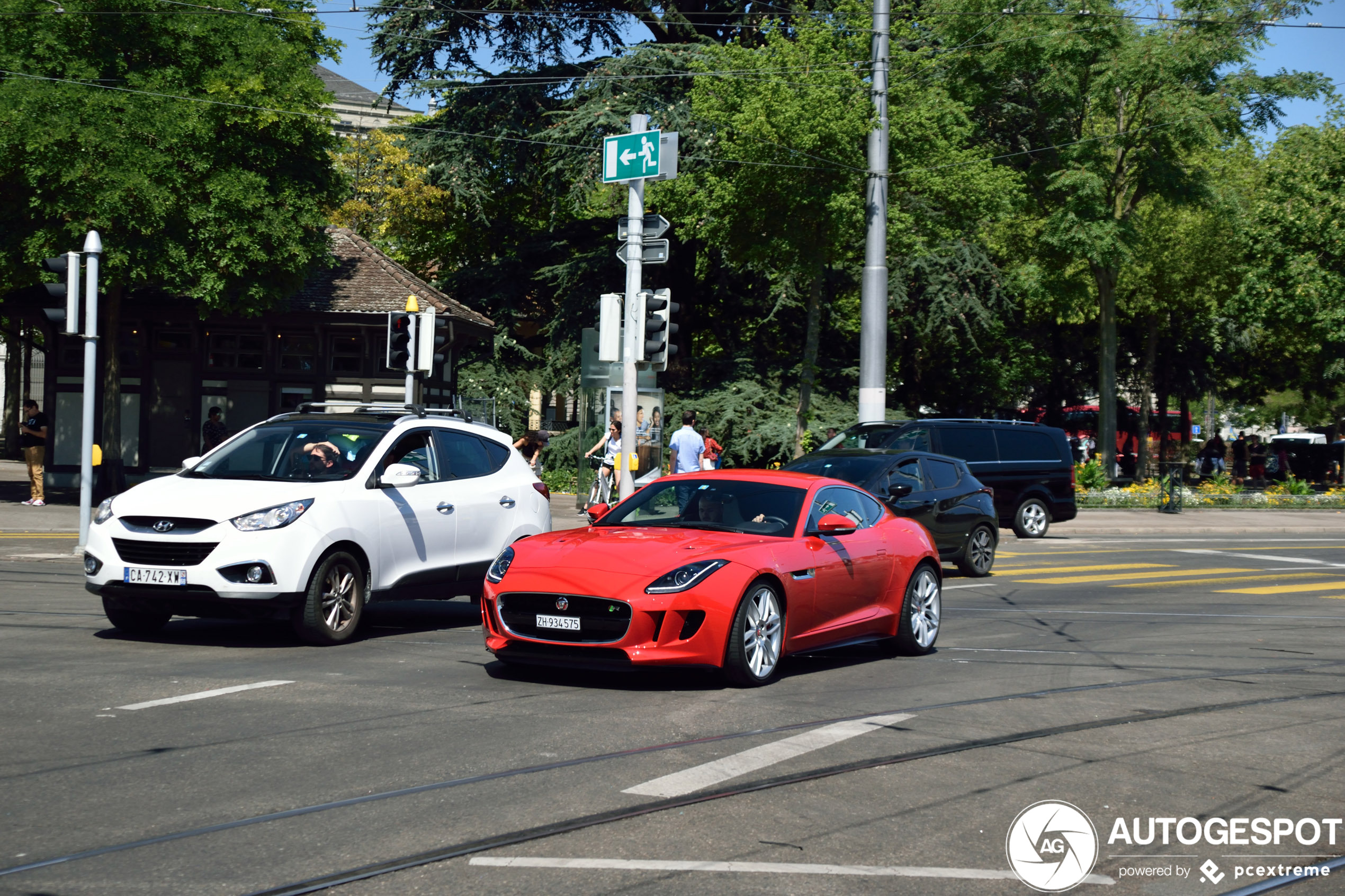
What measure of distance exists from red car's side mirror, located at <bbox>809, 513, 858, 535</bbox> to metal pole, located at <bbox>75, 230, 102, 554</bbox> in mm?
10144

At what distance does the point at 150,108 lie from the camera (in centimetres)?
2380

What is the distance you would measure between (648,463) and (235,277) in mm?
8270

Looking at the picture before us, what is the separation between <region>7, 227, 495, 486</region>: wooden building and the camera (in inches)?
1284

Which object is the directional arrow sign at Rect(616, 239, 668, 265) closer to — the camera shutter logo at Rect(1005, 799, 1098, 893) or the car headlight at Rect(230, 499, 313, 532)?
the car headlight at Rect(230, 499, 313, 532)

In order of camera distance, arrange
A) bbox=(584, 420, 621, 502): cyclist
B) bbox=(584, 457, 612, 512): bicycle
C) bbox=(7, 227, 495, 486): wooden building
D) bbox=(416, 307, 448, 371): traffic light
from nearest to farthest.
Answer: bbox=(416, 307, 448, 371): traffic light → bbox=(584, 420, 621, 502): cyclist → bbox=(584, 457, 612, 512): bicycle → bbox=(7, 227, 495, 486): wooden building

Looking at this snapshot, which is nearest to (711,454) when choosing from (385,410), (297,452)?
(385,410)

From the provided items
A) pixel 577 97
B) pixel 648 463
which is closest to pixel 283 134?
pixel 648 463

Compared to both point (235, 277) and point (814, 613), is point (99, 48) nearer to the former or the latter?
point (235, 277)

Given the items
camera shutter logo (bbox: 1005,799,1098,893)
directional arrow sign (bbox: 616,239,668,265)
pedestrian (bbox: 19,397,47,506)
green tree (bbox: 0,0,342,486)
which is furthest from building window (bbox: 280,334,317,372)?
camera shutter logo (bbox: 1005,799,1098,893)

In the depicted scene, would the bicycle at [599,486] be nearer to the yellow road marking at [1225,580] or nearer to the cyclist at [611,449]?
the cyclist at [611,449]

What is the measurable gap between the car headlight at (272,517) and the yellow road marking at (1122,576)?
391 inches

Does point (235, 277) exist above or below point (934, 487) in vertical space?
above

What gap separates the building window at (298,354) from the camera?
33656 millimetres

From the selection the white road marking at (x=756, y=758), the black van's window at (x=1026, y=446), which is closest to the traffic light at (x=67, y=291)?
the white road marking at (x=756, y=758)
